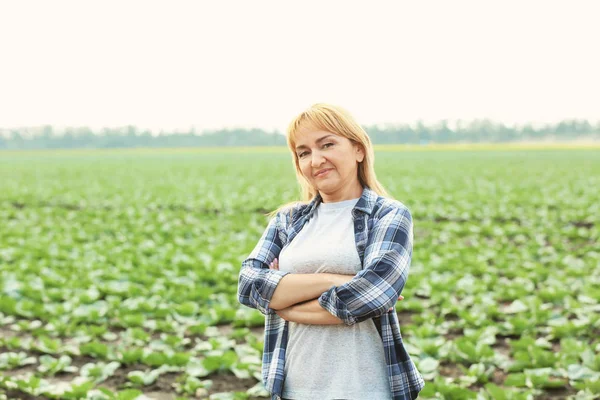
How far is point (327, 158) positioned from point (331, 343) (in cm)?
59

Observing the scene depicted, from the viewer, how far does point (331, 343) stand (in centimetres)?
195

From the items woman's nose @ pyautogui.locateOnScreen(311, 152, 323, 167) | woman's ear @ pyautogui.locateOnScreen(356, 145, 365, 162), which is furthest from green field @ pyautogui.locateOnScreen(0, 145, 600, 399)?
woman's nose @ pyautogui.locateOnScreen(311, 152, 323, 167)

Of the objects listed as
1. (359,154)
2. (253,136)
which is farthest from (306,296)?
(253,136)

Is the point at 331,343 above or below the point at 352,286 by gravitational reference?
below

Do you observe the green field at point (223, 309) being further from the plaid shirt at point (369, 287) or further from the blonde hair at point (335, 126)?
the blonde hair at point (335, 126)

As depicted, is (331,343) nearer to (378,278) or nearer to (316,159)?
(378,278)

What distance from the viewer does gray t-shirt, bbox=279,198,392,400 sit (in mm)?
1906

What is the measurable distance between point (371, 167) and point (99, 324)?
14.5ft

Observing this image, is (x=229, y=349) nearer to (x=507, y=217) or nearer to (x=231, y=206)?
(x=507, y=217)

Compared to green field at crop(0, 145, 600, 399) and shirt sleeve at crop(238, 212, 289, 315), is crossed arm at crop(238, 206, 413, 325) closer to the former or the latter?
shirt sleeve at crop(238, 212, 289, 315)

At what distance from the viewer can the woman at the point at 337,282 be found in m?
1.91

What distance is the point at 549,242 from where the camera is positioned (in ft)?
32.7

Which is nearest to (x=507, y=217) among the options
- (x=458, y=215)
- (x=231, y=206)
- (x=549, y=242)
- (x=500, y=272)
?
(x=458, y=215)

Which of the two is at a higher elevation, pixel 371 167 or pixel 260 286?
pixel 371 167
